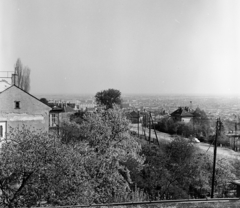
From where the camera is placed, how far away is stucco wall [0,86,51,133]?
523 centimetres

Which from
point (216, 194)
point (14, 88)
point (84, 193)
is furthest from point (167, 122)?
point (84, 193)

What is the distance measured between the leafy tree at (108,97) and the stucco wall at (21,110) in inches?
94.5

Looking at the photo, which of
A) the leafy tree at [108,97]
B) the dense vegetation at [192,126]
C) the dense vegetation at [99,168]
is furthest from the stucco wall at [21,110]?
the dense vegetation at [192,126]

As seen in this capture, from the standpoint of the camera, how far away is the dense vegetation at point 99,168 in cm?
253

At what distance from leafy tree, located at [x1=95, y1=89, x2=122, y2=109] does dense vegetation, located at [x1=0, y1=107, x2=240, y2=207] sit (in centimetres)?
150

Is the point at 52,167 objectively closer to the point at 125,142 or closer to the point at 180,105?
the point at 125,142

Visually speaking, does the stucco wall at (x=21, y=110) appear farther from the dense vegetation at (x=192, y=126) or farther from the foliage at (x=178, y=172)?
the dense vegetation at (x=192, y=126)

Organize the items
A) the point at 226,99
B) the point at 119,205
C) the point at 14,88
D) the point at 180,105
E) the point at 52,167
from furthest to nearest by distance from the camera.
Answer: the point at 180,105 → the point at 226,99 → the point at 14,88 → the point at 52,167 → the point at 119,205

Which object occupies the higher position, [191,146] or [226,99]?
[226,99]

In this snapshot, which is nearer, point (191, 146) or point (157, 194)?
point (157, 194)

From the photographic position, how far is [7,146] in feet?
8.90

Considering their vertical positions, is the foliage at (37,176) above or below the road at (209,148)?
above

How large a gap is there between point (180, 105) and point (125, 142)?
3.42 metres

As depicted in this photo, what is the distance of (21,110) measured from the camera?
536cm
